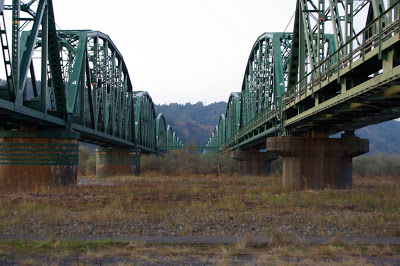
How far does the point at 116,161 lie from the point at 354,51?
46.5 metres

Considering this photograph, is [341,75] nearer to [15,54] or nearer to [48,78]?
[15,54]

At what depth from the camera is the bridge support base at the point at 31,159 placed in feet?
90.3

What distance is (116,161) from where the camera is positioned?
194ft

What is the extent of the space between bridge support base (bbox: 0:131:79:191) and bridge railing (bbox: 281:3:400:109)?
14935 millimetres

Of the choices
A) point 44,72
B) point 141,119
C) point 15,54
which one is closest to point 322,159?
point 44,72

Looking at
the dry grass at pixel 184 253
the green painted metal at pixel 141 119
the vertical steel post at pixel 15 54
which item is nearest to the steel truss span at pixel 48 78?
the vertical steel post at pixel 15 54

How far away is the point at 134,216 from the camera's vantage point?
1523 cm

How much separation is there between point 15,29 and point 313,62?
50.2 ft

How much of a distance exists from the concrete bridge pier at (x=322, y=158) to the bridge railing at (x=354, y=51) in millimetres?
2779

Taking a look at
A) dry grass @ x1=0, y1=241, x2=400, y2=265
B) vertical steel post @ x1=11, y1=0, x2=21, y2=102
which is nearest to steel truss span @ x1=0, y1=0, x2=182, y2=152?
vertical steel post @ x1=11, y1=0, x2=21, y2=102

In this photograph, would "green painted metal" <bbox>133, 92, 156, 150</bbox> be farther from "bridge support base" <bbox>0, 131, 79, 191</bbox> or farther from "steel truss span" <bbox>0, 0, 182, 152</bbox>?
"bridge support base" <bbox>0, 131, 79, 191</bbox>

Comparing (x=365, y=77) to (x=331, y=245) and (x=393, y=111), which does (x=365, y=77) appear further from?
(x=331, y=245)

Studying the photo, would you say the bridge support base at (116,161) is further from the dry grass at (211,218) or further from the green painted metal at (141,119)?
the dry grass at (211,218)

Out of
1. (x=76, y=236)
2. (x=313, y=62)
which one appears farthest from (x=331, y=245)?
(x=313, y=62)
